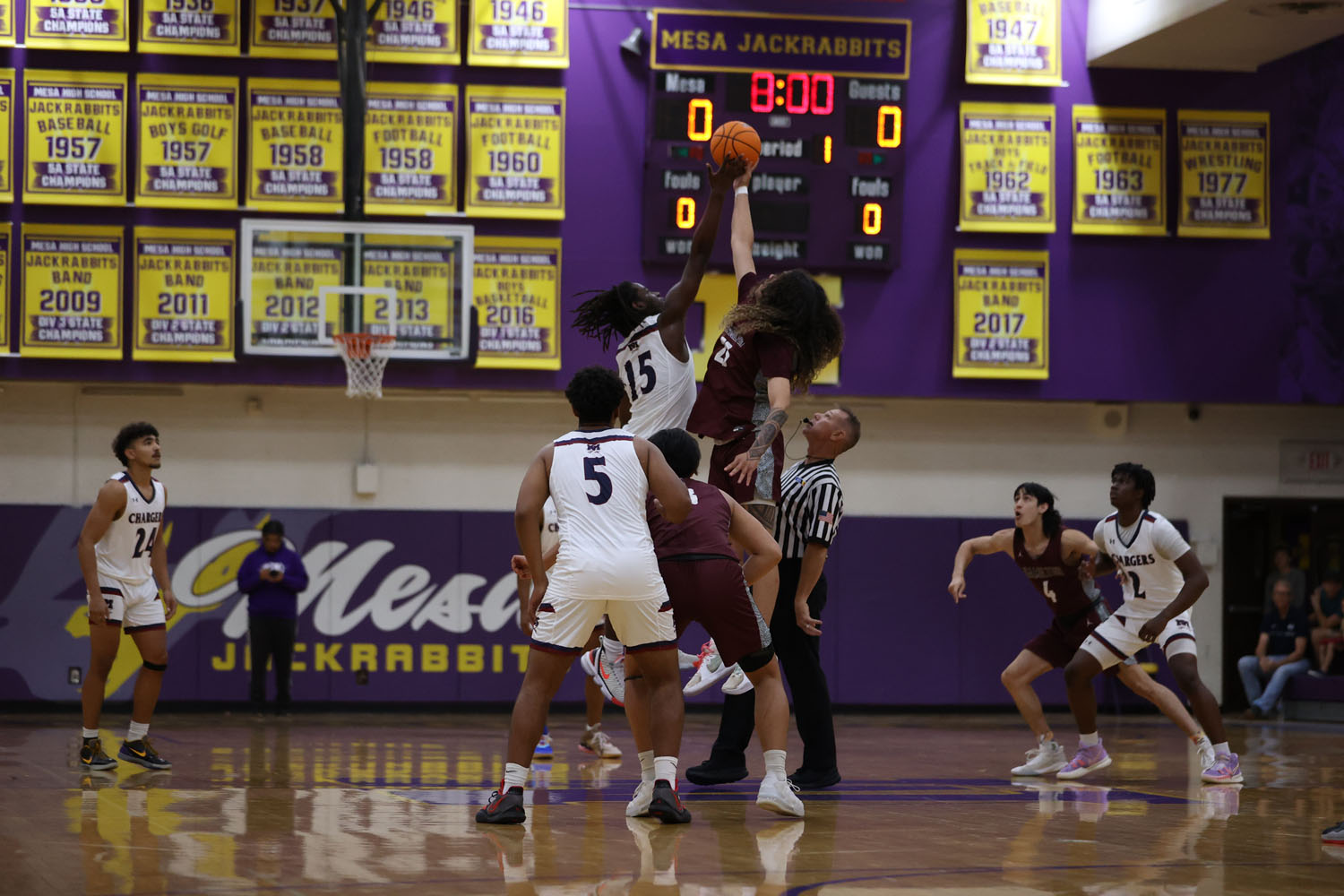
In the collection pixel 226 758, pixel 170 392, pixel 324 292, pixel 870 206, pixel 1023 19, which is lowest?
pixel 226 758

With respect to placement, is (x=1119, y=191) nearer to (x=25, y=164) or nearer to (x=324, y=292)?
(x=324, y=292)

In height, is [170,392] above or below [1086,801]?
above

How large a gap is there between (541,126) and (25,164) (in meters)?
4.92

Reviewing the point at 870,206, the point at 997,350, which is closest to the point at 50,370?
the point at 870,206

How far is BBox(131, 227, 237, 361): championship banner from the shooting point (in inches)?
579

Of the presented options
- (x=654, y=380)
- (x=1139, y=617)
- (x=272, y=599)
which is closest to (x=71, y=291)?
(x=272, y=599)

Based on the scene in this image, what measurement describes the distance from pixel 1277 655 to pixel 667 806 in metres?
11.8

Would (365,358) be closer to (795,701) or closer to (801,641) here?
(801,641)

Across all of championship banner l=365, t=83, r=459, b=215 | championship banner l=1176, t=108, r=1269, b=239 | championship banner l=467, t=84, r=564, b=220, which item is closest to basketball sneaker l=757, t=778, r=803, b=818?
championship banner l=467, t=84, r=564, b=220

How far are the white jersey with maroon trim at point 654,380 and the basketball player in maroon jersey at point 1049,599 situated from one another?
253 centimetres

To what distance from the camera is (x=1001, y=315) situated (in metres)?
15.7

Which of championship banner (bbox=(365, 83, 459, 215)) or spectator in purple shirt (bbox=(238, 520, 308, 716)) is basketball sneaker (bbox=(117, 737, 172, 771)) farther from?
championship banner (bbox=(365, 83, 459, 215))

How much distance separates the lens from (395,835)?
6375 mm

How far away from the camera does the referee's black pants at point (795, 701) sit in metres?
8.16
